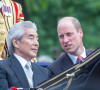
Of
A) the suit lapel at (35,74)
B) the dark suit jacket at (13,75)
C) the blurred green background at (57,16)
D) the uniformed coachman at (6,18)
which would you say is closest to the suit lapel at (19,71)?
the dark suit jacket at (13,75)

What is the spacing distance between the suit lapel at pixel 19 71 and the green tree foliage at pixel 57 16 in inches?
382

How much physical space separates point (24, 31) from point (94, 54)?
4.08 ft

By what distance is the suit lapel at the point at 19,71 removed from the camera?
14.6ft

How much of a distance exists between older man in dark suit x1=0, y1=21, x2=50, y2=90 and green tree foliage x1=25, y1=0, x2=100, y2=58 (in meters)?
9.54

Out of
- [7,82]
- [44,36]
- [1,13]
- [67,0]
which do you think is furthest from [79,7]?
[7,82]

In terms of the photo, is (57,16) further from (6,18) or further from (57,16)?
(6,18)

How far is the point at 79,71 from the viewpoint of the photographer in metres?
3.71

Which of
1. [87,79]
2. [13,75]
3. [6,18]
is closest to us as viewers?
[87,79]

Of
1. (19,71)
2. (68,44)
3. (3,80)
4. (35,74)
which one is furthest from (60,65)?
(3,80)

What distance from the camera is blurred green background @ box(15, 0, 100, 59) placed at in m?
14.7

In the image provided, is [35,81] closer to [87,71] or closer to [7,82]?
[7,82]

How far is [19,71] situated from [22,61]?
0.16m

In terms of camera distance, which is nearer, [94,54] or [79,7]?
[94,54]

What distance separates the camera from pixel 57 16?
1545 cm
